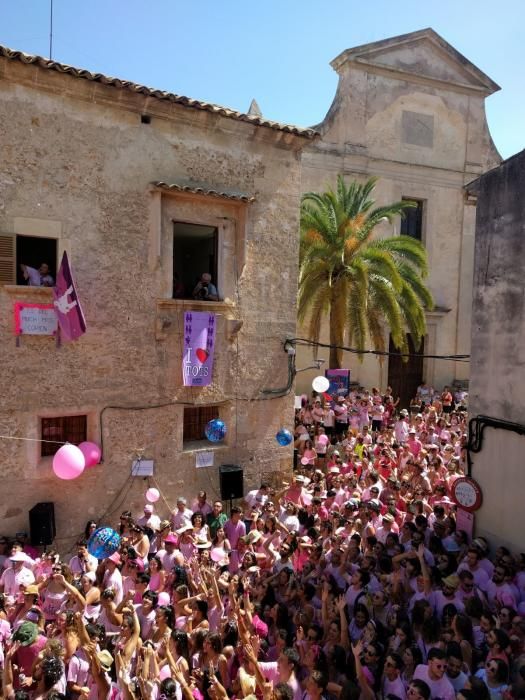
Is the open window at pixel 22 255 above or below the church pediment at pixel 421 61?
below

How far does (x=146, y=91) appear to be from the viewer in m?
10.2

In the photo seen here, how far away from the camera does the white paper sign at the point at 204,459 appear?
11.5 meters

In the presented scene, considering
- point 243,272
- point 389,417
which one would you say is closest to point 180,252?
point 243,272

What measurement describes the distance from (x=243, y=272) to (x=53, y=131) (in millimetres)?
4280

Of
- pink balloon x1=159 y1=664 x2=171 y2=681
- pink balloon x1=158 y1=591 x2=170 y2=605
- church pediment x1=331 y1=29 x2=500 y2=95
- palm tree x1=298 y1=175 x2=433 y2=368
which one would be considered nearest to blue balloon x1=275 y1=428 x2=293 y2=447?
pink balloon x1=158 y1=591 x2=170 y2=605

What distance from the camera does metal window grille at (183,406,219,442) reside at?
11688mm

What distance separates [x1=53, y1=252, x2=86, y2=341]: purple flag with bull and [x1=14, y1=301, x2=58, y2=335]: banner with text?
218mm

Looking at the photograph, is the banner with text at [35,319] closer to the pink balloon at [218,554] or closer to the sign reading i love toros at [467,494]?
the pink balloon at [218,554]

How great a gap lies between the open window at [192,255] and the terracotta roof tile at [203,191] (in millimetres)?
712

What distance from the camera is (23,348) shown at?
377 inches

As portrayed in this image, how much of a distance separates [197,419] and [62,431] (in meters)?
2.71

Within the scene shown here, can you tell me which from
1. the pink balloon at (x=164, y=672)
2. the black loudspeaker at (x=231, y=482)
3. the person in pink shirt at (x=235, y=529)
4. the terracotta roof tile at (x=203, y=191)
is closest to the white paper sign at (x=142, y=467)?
the black loudspeaker at (x=231, y=482)

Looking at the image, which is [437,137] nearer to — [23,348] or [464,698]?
[23,348]

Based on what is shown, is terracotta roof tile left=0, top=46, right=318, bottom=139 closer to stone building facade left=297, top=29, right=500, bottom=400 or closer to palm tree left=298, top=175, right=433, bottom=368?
palm tree left=298, top=175, right=433, bottom=368
